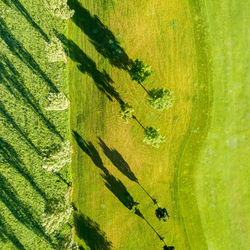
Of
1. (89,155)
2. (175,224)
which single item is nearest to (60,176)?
(89,155)

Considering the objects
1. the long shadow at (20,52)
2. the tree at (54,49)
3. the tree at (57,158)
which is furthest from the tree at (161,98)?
the long shadow at (20,52)

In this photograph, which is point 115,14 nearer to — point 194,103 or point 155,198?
point 194,103

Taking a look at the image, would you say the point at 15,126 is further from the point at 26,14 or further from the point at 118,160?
the point at 26,14

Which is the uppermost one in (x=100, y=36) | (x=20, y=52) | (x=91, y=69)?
(x=100, y=36)

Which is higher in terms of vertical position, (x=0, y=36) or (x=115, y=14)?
(x=115, y=14)

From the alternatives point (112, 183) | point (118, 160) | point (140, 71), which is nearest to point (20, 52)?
point (140, 71)

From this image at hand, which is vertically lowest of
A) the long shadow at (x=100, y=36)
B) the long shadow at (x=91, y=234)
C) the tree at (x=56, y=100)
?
the long shadow at (x=91, y=234)

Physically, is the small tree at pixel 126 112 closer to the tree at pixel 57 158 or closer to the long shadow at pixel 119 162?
the long shadow at pixel 119 162
